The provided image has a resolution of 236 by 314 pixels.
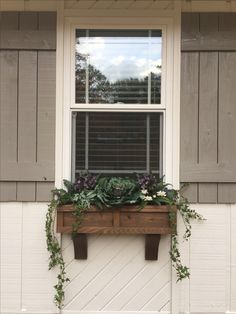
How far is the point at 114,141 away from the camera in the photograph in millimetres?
3369

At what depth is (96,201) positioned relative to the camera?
10.3ft

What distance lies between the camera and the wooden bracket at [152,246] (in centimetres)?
321

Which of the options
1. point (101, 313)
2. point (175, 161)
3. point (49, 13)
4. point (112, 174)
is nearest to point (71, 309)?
point (101, 313)

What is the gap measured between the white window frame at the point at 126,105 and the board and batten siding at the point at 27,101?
0.10m

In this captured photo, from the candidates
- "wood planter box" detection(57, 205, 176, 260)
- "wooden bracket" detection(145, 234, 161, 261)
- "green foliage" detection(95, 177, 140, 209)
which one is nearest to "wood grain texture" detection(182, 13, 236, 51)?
"green foliage" detection(95, 177, 140, 209)

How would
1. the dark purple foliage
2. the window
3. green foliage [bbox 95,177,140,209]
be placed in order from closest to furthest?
green foliage [bbox 95,177,140,209], the dark purple foliage, the window

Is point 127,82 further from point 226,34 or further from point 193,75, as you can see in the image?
point 226,34

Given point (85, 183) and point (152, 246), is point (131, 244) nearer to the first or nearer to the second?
point (152, 246)

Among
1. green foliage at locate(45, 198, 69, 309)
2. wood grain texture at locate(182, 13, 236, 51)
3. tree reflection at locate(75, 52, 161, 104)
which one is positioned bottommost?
green foliage at locate(45, 198, 69, 309)

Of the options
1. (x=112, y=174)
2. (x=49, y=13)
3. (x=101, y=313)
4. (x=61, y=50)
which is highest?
(x=49, y=13)

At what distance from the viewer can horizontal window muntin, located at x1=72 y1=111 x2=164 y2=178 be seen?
132 inches

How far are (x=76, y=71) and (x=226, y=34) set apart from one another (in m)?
1.15

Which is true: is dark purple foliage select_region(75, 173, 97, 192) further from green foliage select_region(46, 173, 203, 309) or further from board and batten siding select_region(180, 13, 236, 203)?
board and batten siding select_region(180, 13, 236, 203)

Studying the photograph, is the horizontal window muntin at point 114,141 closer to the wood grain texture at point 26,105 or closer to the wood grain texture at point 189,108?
the wood grain texture at point 189,108
